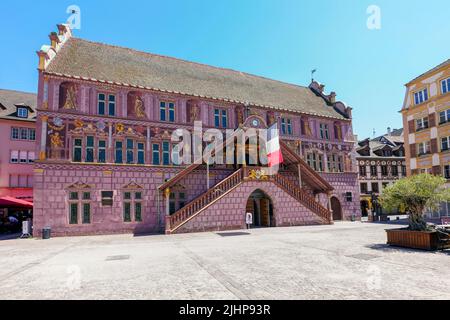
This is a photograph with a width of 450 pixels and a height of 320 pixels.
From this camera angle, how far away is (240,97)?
28.8 metres

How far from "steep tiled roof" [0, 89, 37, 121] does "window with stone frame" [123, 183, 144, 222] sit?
58.0 feet

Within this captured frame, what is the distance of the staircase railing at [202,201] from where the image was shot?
2025 cm

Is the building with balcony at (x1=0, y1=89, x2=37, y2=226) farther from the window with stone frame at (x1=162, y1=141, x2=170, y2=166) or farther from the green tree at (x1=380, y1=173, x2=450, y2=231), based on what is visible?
the green tree at (x1=380, y1=173, x2=450, y2=231)

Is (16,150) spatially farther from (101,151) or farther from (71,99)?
(101,151)

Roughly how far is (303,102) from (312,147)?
6200 mm

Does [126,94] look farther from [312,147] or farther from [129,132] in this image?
[312,147]

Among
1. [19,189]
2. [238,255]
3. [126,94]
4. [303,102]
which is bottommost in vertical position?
[238,255]

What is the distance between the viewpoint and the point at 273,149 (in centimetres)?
2461

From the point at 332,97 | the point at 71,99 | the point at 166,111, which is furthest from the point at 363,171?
the point at 71,99

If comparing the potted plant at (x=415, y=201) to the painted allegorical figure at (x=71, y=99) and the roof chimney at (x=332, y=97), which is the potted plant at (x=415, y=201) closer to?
the painted allegorical figure at (x=71, y=99)

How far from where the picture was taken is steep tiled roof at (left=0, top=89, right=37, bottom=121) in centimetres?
3021

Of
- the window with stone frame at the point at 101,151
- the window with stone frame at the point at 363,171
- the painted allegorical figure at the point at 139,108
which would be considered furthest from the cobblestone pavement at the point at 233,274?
the window with stone frame at the point at 363,171

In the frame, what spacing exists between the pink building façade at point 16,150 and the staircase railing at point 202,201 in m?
19.3
